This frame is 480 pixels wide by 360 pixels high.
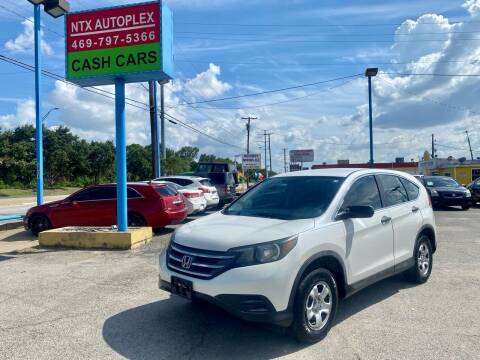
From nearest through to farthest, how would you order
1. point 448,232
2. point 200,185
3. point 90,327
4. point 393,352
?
1. point 393,352
2. point 90,327
3. point 448,232
4. point 200,185

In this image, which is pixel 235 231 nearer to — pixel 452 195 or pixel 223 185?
pixel 223 185

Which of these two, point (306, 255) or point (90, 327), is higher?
point (306, 255)

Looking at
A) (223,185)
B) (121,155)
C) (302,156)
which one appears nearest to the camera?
(121,155)

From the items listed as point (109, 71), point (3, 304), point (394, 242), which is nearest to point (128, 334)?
point (3, 304)

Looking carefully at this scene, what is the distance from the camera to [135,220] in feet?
40.8

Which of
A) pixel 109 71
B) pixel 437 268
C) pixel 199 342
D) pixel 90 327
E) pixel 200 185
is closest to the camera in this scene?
pixel 199 342

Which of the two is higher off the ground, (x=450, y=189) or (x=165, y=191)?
(x=165, y=191)

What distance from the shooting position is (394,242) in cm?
588

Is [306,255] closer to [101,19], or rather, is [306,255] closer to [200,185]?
[101,19]

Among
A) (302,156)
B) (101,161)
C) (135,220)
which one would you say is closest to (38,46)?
(135,220)

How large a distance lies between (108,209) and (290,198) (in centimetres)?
806

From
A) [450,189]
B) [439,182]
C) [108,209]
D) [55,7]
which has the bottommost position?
[108,209]

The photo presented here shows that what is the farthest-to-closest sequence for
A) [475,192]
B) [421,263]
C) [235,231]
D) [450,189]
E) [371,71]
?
[371,71] → [475,192] → [450,189] → [421,263] → [235,231]

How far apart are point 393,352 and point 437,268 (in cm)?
399
